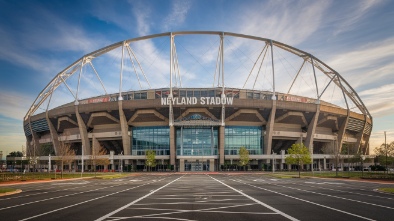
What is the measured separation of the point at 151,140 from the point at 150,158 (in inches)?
357

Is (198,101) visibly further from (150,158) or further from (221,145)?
(150,158)

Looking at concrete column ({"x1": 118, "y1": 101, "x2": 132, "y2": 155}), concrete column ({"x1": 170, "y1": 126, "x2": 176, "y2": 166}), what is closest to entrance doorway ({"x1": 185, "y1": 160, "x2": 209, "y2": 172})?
concrete column ({"x1": 170, "y1": 126, "x2": 176, "y2": 166})

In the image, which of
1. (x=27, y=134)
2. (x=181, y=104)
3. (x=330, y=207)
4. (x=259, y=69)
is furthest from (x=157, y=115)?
(x=330, y=207)

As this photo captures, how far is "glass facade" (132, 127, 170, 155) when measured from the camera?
9850 centimetres

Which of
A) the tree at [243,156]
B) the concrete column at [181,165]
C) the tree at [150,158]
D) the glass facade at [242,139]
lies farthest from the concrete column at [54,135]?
the tree at [243,156]

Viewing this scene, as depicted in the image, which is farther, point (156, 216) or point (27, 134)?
point (27, 134)

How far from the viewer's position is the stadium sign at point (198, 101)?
84688 millimetres

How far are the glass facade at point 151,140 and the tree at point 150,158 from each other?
5.07m

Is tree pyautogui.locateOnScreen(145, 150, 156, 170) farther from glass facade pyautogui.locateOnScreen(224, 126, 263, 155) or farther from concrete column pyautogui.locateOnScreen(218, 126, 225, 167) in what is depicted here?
glass facade pyautogui.locateOnScreen(224, 126, 263, 155)

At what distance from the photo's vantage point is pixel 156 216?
14.1 metres

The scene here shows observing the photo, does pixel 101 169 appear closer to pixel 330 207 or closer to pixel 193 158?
pixel 193 158

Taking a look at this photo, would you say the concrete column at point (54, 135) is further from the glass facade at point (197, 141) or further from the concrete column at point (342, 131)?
the concrete column at point (342, 131)

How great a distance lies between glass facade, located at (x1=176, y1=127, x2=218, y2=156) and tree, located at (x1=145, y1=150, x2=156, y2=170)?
7.75 metres

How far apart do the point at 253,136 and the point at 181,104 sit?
86.5ft
